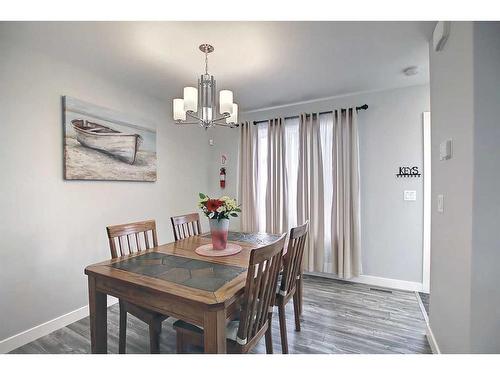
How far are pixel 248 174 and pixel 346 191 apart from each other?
131cm

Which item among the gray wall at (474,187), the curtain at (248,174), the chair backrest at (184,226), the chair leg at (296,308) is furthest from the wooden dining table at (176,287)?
the curtain at (248,174)

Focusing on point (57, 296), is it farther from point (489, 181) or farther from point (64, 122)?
point (489, 181)

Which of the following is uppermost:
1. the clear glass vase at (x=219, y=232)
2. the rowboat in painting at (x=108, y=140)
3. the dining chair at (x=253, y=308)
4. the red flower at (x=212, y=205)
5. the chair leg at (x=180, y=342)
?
the rowboat in painting at (x=108, y=140)

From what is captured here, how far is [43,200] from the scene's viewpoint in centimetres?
194

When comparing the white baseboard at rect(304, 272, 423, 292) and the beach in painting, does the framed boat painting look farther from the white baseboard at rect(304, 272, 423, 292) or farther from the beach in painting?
the white baseboard at rect(304, 272, 423, 292)

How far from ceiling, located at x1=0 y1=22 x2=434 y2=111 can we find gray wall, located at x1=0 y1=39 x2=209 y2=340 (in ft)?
0.74

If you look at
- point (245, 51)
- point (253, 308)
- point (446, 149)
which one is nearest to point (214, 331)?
point (253, 308)

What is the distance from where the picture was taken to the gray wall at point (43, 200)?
69.2 inches

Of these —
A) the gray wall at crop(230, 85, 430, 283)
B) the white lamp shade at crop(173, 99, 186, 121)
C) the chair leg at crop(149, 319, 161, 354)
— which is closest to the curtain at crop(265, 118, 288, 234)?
the gray wall at crop(230, 85, 430, 283)

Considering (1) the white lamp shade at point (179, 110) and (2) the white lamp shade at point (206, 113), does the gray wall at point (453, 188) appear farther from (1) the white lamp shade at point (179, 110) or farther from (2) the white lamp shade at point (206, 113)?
(1) the white lamp shade at point (179, 110)

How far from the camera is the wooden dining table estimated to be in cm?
105

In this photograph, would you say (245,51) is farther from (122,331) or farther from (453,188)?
(122,331)

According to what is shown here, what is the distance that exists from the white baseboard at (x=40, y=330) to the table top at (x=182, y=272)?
3.50ft
